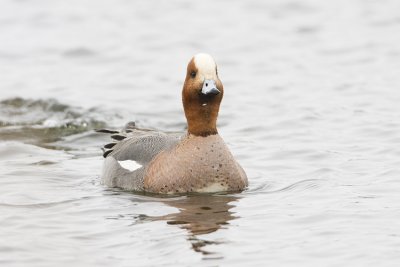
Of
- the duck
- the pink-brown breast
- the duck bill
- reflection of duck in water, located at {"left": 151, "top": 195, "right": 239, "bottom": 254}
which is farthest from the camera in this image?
the pink-brown breast

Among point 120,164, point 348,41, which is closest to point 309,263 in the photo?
point 120,164

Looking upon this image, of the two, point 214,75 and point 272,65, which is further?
point 272,65

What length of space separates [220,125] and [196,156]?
15.1 feet

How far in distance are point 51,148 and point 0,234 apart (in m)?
4.43

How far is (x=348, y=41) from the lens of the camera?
65.9 feet

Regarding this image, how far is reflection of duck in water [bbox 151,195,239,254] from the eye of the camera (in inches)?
378

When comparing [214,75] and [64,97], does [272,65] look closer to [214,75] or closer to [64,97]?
[64,97]

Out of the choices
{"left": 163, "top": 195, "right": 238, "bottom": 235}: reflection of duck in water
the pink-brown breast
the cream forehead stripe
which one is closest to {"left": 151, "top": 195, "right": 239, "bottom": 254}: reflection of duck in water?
{"left": 163, "top": 195, "right": 238, "bottom": 235}: reflection of duck in water

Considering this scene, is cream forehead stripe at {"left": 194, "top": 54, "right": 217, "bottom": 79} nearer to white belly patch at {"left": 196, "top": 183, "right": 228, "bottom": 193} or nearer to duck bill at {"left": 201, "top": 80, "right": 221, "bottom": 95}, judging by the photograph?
duck bill at {"left": 201, "top": 80, "right": 221, "bottom": 95}

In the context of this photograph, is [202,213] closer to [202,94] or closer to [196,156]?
[196,156]

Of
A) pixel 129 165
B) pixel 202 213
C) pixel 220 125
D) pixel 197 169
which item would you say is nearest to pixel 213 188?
pixel 197 169

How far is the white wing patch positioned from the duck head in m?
0.78

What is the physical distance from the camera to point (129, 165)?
11.5 m

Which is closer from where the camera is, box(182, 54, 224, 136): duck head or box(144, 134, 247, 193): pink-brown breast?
box(182, 54, 224, 136): duck head
